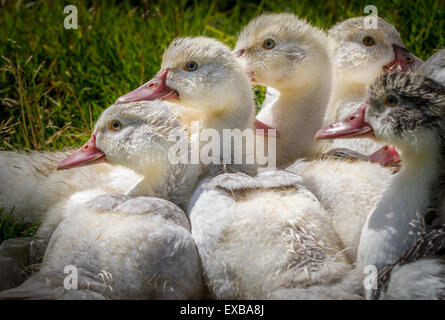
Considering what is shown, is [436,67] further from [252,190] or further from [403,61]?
[252,190]

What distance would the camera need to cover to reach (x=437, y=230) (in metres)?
2.56

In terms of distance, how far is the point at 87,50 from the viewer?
5.02m

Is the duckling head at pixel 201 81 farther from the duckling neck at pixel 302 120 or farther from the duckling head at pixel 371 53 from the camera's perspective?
the duckling head at pixel 371 53

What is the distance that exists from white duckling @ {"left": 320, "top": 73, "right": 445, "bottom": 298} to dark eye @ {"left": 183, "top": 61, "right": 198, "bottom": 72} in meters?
1.02

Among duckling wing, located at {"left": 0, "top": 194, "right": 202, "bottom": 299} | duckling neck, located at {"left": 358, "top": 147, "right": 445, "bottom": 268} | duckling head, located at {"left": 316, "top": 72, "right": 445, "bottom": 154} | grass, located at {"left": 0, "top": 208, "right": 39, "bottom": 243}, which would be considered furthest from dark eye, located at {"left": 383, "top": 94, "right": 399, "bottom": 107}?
grass, located at {"left": 0, "top": 208, "right": 39, "bottom": 243}

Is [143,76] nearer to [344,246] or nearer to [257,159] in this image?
[257,159]

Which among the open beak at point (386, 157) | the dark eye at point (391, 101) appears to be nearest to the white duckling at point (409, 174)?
the dark eye at point (391, 101)

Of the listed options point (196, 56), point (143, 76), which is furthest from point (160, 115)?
point (143, 76)

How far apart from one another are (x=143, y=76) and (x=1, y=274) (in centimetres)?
215

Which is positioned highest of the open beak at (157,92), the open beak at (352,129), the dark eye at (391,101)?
the dark eye at (391,101)

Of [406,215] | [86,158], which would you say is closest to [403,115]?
[406,215]

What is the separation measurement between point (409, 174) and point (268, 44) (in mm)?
1328

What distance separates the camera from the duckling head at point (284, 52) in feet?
11.8

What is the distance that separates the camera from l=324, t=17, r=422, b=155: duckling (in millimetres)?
3844
